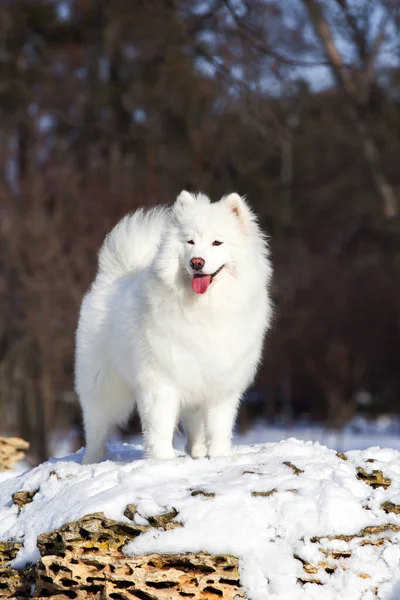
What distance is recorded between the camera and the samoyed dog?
529 cm

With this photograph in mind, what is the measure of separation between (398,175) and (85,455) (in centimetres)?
1708

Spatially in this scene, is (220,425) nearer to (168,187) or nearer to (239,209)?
(239,209)

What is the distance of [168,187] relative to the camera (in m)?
17.3

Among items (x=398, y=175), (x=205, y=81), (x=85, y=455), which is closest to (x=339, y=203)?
(x=398, y=175)

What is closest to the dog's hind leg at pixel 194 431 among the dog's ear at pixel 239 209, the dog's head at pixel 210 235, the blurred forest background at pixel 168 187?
the dog's head at pixel 210 235

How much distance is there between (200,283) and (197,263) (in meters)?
0.17

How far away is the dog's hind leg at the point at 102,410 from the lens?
5.99 meters

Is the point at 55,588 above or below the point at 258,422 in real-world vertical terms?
above

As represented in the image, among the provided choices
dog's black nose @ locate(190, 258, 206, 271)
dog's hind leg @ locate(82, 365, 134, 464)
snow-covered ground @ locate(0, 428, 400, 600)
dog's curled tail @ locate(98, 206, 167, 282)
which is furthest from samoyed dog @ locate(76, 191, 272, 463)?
snow-covered ground @ locate(0, 428, 400, 600)

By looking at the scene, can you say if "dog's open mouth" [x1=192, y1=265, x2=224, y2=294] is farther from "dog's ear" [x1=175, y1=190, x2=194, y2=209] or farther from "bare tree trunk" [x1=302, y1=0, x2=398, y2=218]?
"bare tree trunk" [x1=302, y1=0, x2=398, y2=218]

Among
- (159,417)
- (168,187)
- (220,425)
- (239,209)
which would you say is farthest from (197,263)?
(168,187)

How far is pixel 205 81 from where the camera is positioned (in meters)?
19.2

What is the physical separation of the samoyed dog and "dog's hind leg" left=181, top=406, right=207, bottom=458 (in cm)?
3

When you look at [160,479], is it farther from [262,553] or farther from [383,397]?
[383,397]
